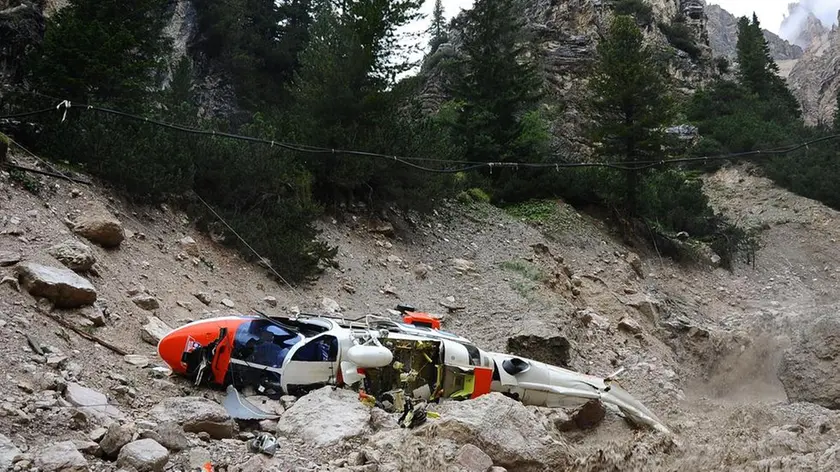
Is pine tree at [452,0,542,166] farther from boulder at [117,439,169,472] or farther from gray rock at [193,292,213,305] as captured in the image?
boulder at [117,439,169,472]

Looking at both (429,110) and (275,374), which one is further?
(429,110)

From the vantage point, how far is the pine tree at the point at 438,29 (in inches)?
Result: 2017

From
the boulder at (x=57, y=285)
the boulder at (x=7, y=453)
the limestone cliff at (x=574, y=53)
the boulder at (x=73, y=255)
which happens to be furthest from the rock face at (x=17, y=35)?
the limestone cliff at (x=574, y=53)

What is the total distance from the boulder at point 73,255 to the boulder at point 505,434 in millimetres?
6105

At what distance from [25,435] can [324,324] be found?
4.32 metres

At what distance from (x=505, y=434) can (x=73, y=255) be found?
22.9 ft

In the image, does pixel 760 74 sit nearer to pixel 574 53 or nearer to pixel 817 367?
pixel 574 53

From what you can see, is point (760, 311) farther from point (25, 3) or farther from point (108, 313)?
point (25, 3)

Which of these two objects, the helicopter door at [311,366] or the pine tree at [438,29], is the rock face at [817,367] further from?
the pine tree at [438,29]

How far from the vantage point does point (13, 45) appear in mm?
12805

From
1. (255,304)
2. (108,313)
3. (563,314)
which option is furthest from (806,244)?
(108,313)

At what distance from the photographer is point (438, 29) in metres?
55.6

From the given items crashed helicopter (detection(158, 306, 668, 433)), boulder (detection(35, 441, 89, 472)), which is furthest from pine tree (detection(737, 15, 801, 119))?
boulder (detection(35, 441, 89, 472))

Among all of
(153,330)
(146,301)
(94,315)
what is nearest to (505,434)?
(153,330)
